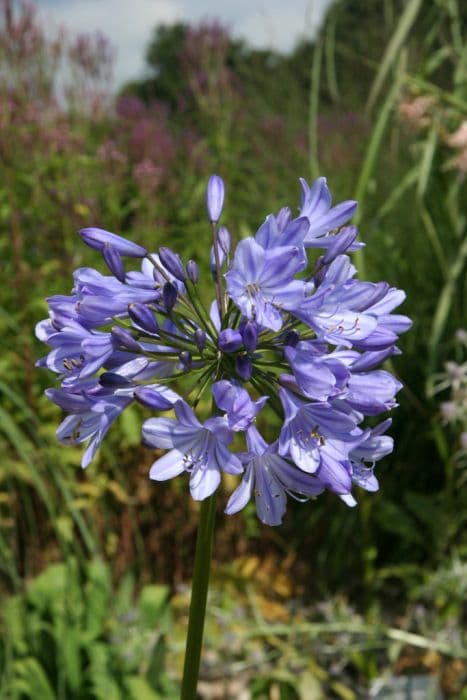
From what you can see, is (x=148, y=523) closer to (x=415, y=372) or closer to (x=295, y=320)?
(x=415, y=372)

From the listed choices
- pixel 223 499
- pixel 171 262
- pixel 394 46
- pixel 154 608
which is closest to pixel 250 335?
pixel 171 262

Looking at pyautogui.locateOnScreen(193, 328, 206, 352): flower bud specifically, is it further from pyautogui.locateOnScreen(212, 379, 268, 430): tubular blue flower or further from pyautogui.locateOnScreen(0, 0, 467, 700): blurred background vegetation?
pyautogui.locateOnScreen(0, 0, 467, 700): blurred background vegetation

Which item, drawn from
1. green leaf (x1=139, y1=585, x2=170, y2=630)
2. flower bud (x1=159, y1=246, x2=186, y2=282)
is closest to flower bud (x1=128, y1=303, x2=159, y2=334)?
flower bud (x1=159, y1=246, x2=186, y2=282)

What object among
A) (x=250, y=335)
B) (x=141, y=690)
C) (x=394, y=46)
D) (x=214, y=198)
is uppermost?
(x=394, y=46)

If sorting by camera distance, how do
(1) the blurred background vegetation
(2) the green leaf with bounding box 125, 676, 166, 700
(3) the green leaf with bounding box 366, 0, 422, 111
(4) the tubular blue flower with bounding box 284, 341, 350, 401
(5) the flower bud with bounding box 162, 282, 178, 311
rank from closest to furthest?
(4) the tubular blue flower with bounding box 284, 341, 350, 401
(5) the flower bud with bounding box 162, 282, 178, 311
(2) the green leaf with bounding box 125, 676, 166, 700
(1) the blurred background vegetation
(3) the green leaf with bounding box 366, 0, 422, 111

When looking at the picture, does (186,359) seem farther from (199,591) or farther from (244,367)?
(199,591)

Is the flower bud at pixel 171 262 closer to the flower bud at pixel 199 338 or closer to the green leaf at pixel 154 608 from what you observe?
the flower bud at pixel 199 338
